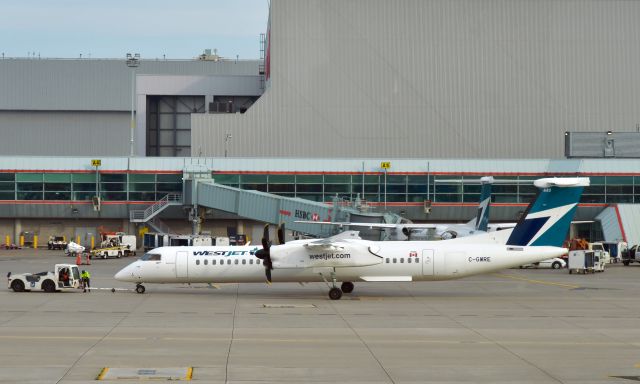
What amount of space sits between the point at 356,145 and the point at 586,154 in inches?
1009

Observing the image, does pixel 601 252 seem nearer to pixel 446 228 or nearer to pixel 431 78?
pixel 446 228

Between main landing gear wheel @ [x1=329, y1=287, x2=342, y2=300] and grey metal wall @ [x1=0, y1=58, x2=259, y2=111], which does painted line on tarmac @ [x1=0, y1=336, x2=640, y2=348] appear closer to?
main landing gear wheel @ [x1=329, y1=287, x2=342, y2=300]

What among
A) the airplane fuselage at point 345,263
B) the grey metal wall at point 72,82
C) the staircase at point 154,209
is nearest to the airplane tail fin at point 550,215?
the airplane fuselage at point 345,263

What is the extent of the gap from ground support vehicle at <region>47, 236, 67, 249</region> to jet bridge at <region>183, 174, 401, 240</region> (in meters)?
13.9

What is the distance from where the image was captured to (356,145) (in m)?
108

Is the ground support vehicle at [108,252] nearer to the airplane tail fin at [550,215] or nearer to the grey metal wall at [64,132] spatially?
the airplane tail fin at [550,215]

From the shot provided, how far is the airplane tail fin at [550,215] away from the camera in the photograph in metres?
47.8

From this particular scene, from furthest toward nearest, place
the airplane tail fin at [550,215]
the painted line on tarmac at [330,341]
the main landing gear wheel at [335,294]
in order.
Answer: the main landing gear wheel at [335,294] → the airplane tail fin at [550,215] → the painted line on tarmac at [330,341]

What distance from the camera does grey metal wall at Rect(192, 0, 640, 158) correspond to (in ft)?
352

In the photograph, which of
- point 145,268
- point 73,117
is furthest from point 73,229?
point 145,268

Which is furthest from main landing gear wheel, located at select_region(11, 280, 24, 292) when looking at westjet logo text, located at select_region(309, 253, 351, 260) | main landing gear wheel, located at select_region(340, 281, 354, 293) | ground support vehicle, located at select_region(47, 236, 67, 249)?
ground support vehicle, located at select_region(47, 236, 67, 249)

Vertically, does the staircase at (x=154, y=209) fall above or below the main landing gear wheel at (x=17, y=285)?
above

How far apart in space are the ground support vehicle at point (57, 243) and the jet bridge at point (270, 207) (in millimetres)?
13903

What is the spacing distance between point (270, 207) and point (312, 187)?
916cm
